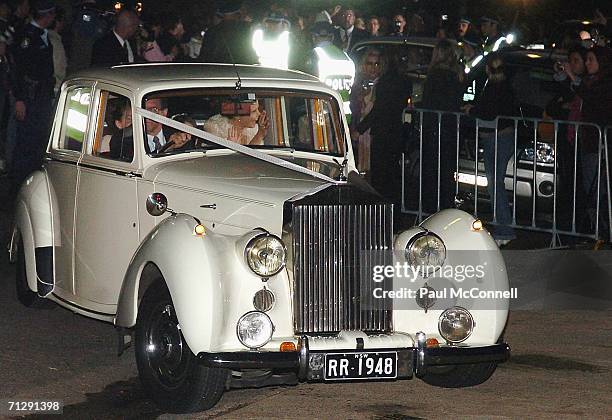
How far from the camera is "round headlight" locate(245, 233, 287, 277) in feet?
23.4

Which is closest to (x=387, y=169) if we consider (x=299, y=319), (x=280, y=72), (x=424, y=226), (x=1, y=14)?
(x=280, y=72)

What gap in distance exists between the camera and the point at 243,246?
7.18 m

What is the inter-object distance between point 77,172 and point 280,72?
5.04 ft

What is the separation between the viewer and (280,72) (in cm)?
926

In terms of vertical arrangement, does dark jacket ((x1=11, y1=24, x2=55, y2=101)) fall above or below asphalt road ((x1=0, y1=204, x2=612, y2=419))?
above

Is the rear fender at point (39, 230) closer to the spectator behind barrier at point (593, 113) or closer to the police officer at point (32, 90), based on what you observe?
the police officer at point (32, 90)

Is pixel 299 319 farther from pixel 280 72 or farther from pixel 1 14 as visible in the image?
pixel 1 14

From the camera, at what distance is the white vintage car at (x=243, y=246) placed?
23.4ft

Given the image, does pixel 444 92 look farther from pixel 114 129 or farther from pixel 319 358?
pixel 319 358

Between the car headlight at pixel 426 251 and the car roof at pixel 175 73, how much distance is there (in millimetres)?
1994

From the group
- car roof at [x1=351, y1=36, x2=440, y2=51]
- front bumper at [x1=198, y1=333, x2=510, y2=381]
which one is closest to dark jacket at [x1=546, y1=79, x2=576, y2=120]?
car roof at [x1=351, y1=36, x2=440, y2=51]

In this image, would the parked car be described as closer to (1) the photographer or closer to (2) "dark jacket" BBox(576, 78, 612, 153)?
(1) the photographer

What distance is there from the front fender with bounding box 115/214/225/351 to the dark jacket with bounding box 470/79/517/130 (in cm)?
591

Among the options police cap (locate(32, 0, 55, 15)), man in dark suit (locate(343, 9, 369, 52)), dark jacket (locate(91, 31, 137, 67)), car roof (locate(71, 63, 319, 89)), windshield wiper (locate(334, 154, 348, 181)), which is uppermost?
man in dark suit (locate(343, 9, 369, 52))
